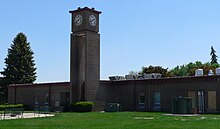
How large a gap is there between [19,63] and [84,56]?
94.8ft

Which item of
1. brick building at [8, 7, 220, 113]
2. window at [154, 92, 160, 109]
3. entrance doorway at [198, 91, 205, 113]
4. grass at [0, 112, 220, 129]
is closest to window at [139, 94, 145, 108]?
brick building at [8, 7, 220, 113]

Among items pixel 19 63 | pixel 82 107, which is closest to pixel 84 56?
pixel 82 107

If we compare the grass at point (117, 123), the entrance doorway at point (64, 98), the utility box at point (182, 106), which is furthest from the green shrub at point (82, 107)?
the grass at point (117, 123)

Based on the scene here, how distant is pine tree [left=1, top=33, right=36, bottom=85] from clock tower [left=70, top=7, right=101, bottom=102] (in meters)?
26.6

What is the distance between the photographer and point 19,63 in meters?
72.9

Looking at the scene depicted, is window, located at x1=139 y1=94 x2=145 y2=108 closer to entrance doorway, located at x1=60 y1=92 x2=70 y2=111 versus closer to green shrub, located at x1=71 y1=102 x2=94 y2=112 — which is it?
green shrub, located at x1=71 y1=102 x2=94 y2=112

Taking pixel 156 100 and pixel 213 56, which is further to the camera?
pixel 213 56

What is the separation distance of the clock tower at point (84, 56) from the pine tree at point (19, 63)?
26618 mm

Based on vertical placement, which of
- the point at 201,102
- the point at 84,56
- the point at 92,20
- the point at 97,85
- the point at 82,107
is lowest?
the point at 82,107

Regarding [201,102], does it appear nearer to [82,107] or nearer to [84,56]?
[82,107]

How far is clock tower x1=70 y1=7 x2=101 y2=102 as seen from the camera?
4678 cm

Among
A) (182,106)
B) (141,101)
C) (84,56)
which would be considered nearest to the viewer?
(182,106)

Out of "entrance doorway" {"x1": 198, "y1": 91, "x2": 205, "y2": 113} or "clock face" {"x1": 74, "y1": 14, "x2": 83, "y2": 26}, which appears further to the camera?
"clock face" {"x1": 74, "y1": 14, "x2": 83, "y2": 26}

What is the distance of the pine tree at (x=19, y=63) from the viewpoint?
71.7 meters
